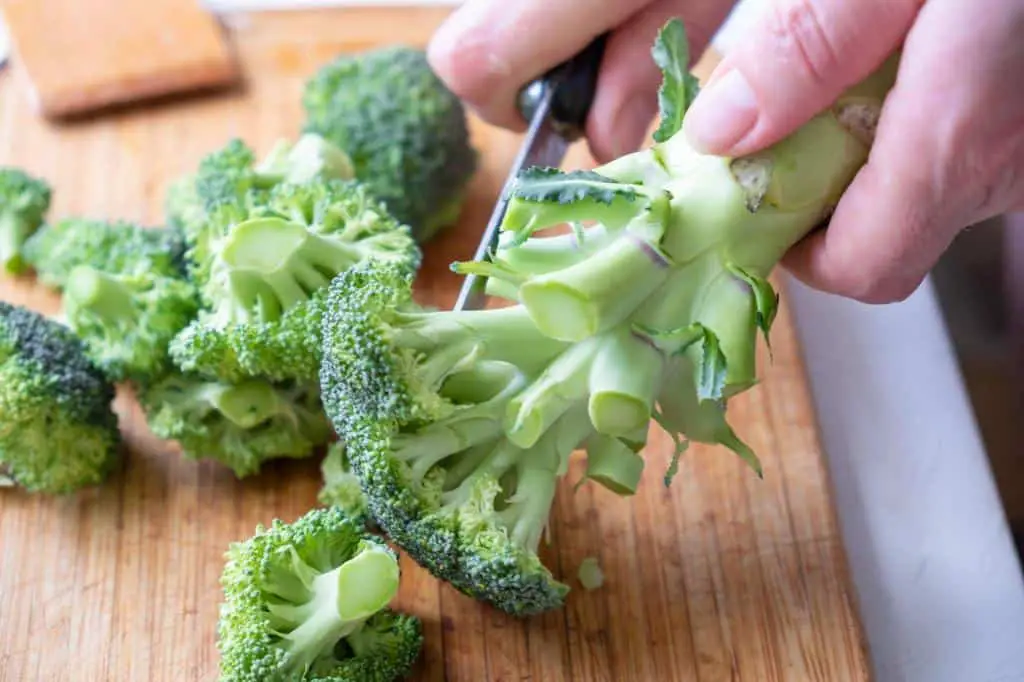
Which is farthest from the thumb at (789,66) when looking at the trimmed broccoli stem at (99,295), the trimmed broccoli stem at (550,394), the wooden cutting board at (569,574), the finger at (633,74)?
the trimmed broccoli stem at (99,295)

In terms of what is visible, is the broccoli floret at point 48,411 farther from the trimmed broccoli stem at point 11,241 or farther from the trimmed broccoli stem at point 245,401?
the trimmed broccoli stem at point 11,241

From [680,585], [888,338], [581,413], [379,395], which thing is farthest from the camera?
[888,338]

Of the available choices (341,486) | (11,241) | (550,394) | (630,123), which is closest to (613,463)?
(550,394)

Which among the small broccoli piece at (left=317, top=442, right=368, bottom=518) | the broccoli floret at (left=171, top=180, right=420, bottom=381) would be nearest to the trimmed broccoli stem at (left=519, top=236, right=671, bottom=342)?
the broccoli floret at (left=171, top=180, right=420, bottom=381)

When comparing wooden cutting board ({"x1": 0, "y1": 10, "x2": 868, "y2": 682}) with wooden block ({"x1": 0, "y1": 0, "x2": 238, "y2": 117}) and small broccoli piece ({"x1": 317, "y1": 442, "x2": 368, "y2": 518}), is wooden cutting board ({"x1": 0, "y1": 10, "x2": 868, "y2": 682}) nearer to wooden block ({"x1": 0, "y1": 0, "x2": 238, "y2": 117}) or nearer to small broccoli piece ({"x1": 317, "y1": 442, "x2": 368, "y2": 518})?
small broccoli piece ({"x1": 317, "y1": 442, "x2": 368, "y2": 518})

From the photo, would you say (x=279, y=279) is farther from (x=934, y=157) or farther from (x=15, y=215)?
(x=934, y=157)

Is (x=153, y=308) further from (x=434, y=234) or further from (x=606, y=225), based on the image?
(x=606, y=225)

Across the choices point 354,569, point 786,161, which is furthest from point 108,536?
point 786,161
